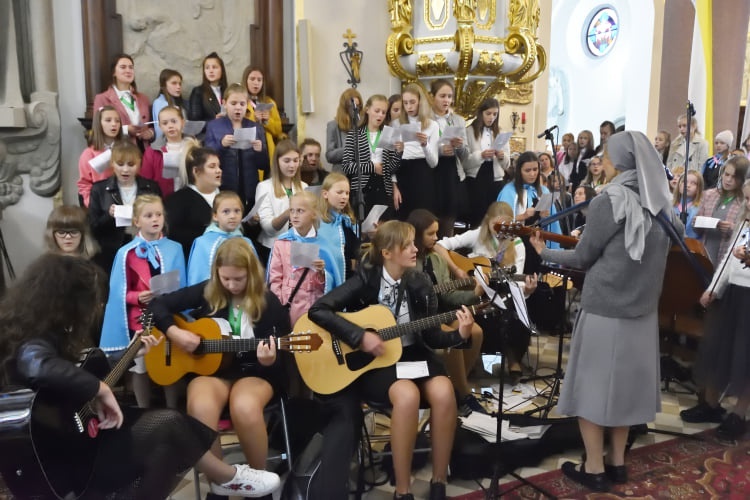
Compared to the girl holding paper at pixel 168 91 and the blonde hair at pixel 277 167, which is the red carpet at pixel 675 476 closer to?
the blonde hair at pixel 277 167

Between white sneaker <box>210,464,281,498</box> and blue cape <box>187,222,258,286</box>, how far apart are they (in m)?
1.21

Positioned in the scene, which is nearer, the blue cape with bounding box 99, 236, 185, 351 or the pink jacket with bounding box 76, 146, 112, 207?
the blue cape with bounding box 99, 236, 185, 351

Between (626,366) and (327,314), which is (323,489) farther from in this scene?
(626,366)

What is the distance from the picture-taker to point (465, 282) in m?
3.54

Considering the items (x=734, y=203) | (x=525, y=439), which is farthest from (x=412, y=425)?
(x=734, y=203)

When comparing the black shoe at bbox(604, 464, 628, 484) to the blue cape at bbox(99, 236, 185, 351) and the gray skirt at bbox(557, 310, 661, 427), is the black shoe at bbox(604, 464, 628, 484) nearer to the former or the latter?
the gray skirt at bbox(557, 310, 661, 427)

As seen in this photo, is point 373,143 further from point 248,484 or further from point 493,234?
point 248,484

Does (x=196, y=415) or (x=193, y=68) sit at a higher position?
(x=193, y=68)

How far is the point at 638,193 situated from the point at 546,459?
1.61 metres

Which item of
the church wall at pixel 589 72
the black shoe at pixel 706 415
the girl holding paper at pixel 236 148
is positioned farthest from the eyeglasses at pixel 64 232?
the church wall at pixel 589 72

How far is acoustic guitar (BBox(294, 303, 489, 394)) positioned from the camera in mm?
2887

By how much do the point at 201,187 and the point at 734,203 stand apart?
4.11 metres

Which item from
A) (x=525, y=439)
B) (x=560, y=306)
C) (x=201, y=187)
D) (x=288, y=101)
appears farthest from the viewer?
(x=288, y=101)

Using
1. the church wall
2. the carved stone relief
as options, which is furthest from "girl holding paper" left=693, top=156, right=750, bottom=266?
the church wall
